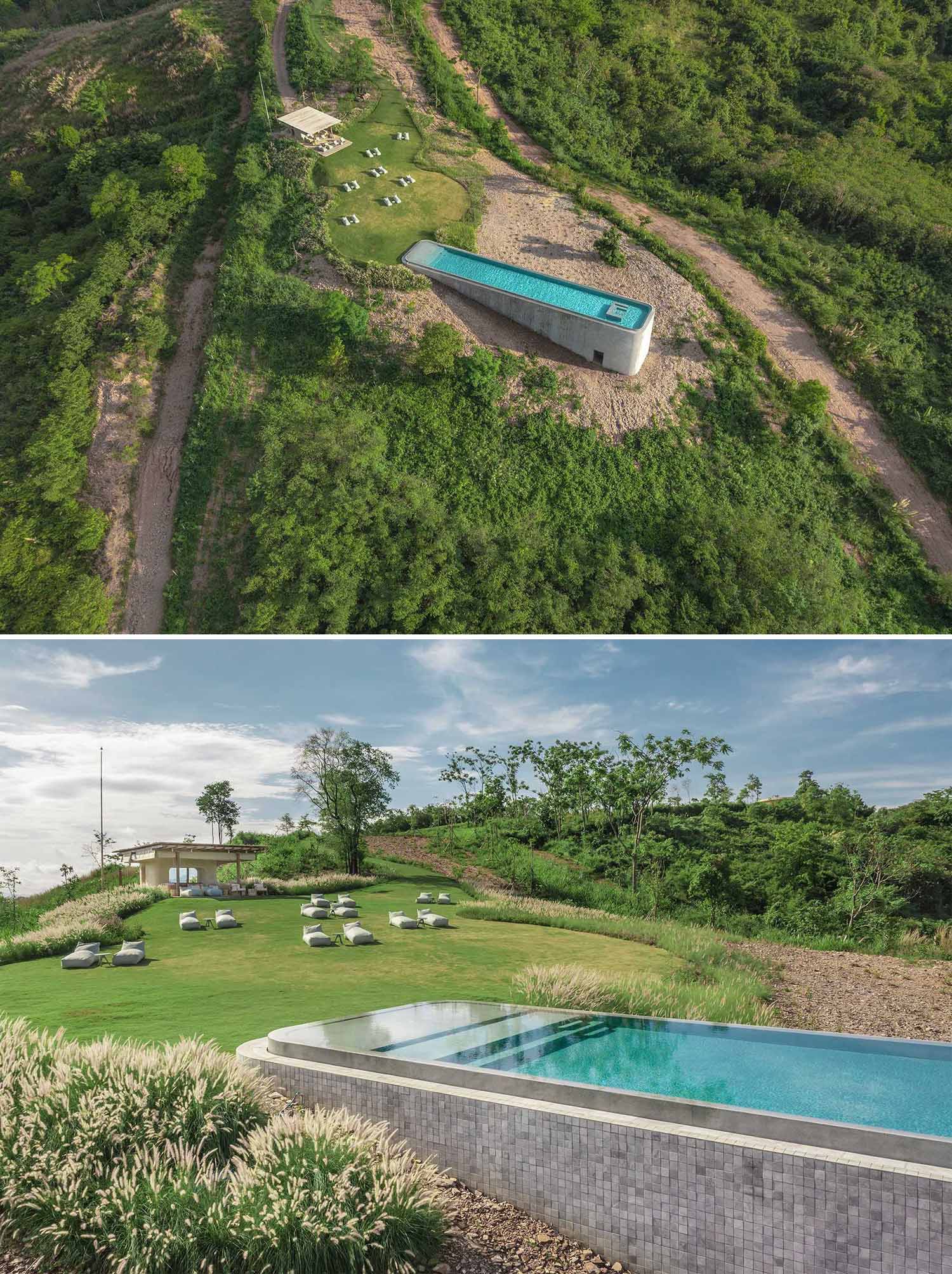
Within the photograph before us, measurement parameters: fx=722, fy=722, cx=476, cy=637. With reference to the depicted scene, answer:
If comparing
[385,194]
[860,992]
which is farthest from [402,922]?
[385,194]

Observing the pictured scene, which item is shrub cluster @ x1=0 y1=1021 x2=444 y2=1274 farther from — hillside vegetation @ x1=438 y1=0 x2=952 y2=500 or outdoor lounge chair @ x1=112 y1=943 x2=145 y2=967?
hillside vegetation @ x1=438 y1=0 x2=952 y2=500

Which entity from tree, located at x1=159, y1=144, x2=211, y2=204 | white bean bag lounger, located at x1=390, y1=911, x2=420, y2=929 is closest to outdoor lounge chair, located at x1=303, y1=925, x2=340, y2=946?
white bean bag lounger, located at x1=390, y1=911, x2=420, y2=929

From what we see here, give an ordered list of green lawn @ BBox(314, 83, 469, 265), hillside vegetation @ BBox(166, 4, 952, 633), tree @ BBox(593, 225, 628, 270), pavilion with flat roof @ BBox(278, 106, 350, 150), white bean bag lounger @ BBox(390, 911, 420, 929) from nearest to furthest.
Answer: white bean bag lounger @ BBox(390, 911, 420, 929) < hillside vegetation @ BBox(166, 4, 952, 633) < tree @ BBox(593, 225, 628, 270) < green lawn @ BBox(314, 83, 469, 265) < pavilion with flat roof @ BBox(278, 106, 350, 150)

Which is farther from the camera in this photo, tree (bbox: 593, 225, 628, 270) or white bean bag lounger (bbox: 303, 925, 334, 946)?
tree (bbox: 593, 225, 628, 270)

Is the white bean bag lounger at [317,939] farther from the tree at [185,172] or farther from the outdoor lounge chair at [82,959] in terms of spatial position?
the tree at [185,172]

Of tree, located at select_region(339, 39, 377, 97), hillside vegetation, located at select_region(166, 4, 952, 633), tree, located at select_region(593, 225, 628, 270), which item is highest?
tree, located at select_region(339, 39, 377, 97)

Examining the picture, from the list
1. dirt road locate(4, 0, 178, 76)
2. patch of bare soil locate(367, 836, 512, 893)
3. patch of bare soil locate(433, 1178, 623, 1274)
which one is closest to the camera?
patch of bare soil locate(433, 1178, 623, 1274)

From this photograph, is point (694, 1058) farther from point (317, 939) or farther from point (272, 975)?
point (317, 939)
